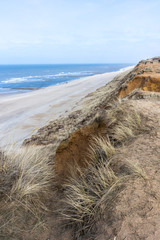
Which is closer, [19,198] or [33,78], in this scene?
[19,198]

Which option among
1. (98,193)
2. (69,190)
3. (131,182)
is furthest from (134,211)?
(69,190)

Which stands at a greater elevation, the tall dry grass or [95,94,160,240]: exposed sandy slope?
[95,94,160,240]: exposed sandy slope

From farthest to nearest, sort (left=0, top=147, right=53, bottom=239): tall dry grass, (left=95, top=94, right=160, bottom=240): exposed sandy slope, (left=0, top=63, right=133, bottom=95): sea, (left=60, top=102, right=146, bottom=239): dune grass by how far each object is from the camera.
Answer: (left=0, top=63, right=133, bottom=95): sea
(left=0, top=147, right=53, bottom=239): tall dry grass
(left=60, top=102, right=146, bottom=239): dune grass
(left=95, top=94, right=160, bottom=240): exposed sandy slope

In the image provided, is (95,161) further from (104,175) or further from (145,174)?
(145,174)

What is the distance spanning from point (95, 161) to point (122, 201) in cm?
131

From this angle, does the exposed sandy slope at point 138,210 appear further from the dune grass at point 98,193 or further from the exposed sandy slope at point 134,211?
the dune grass at point 98,193

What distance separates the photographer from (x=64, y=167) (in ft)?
15.1

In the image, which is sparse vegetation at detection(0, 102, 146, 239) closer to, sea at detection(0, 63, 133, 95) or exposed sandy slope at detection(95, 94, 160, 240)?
exposed sandy slope at detection(95, 94, 160, 240)

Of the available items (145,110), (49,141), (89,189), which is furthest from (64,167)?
(49,141)

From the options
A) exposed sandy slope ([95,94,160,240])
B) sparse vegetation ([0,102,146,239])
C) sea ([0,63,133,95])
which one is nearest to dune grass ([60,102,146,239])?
sparse vegetation ([0,102,146,239])

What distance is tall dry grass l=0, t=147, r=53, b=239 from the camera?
271cm

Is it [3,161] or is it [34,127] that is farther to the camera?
[34,127]

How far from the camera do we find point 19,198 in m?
3.00

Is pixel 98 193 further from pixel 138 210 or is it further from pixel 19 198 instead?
pixel 19 198
